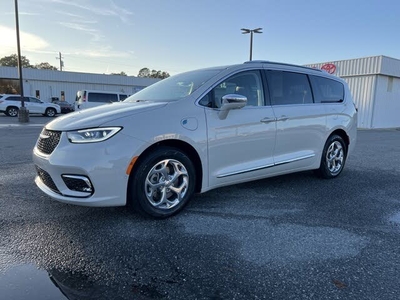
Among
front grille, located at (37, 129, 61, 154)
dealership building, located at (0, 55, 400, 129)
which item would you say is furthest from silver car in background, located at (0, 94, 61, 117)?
front grille, located at (37, 129, 61, 154)

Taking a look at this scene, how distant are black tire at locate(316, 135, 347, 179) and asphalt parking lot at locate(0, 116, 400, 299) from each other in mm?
748

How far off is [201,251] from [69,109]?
1215 inches

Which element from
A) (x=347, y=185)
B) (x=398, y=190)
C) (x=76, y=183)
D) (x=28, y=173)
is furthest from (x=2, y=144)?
(x=398, y=190)

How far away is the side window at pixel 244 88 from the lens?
12.6ft

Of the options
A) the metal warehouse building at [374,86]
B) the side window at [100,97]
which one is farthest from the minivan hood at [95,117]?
the metal warehouse building at [374,86]

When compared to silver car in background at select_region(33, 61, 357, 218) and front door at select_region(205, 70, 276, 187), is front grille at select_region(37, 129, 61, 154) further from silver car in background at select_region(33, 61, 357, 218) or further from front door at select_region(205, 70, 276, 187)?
front door at select_region(205, 70, 276, 187)

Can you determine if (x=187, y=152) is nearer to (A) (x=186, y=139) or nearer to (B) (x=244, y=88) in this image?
(A) (x=186, y=139)

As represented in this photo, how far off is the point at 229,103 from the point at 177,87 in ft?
2.84

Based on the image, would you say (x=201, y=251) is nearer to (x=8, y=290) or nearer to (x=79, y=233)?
(x=79, y=233)

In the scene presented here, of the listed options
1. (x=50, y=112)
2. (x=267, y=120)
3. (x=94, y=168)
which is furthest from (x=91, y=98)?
(x=94, y=168)

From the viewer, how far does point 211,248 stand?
2.92 metres

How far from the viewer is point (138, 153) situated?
125 inches

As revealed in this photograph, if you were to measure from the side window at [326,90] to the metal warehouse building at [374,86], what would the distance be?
16.8 m

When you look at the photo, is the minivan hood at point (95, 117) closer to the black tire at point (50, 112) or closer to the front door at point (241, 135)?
the front door at point (241, 135)
